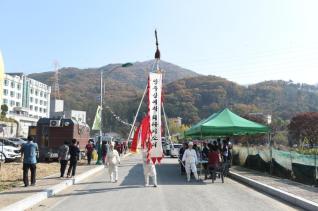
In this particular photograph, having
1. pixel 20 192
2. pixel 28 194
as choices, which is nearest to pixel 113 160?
pixel 20 192

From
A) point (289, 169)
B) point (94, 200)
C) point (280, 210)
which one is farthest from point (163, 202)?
point (289, 169)

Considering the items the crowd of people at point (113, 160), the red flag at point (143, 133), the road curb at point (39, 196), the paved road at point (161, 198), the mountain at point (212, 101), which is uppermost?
the mountain at point (212, 101)

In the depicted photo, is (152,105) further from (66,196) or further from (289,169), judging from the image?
(289,169)

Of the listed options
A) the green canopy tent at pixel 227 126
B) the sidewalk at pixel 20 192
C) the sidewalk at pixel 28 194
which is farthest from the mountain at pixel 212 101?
the sidewalk at pixel 20 192

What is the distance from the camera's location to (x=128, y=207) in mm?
11281

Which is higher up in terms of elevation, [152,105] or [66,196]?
[152,105]

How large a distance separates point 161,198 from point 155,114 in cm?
505

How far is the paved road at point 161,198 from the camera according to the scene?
11.4 metres

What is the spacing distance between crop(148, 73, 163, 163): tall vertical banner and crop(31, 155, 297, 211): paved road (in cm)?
125

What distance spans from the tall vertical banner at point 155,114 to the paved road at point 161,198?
1250mm

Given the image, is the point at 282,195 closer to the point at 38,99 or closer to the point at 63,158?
the point at 63,158

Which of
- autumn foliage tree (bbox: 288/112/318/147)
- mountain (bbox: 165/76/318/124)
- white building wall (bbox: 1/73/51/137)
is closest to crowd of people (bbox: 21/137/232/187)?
autumn foliage tree (bbox: 288/112/318/147)

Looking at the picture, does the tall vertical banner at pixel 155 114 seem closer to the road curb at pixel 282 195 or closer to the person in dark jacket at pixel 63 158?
the road curb at pixel 282 195

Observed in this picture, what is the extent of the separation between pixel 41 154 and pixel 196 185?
1835 cm
